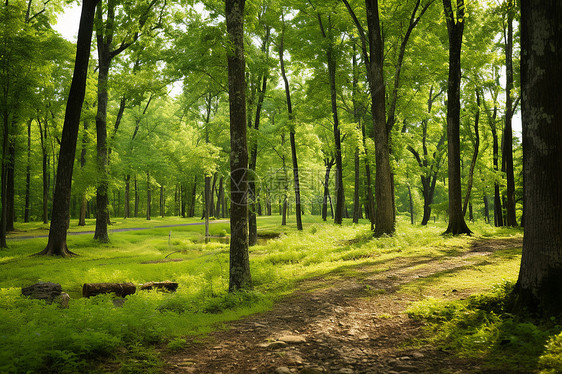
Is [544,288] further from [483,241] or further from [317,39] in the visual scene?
[317,39]

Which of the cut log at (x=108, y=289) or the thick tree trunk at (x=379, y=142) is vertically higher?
the thick tree trunk at (x=379, y=142)

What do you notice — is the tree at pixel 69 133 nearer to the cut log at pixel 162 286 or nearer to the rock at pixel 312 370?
the cut log at pixel 162 286

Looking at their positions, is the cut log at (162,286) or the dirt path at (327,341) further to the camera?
the cut log at (162,286)

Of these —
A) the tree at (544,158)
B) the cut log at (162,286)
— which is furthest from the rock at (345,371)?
the cut log at (162,286)

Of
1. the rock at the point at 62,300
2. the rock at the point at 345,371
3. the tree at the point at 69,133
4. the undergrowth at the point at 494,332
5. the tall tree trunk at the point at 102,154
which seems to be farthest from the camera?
the tall tree trunk at the point at 102,154

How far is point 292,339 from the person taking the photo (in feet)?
15.2

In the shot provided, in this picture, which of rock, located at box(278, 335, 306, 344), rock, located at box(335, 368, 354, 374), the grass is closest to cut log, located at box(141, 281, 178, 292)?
the grass

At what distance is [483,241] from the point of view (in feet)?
41.0

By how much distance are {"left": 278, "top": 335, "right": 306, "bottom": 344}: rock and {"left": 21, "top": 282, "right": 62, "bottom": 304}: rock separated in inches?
230

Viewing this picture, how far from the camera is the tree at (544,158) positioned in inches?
164

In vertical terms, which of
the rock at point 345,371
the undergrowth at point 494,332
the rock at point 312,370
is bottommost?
the rock at point 312,370

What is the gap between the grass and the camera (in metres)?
3.73

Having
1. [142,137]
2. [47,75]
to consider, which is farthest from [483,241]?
[142,137]

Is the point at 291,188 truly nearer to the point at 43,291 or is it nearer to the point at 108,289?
the point at 108,289
